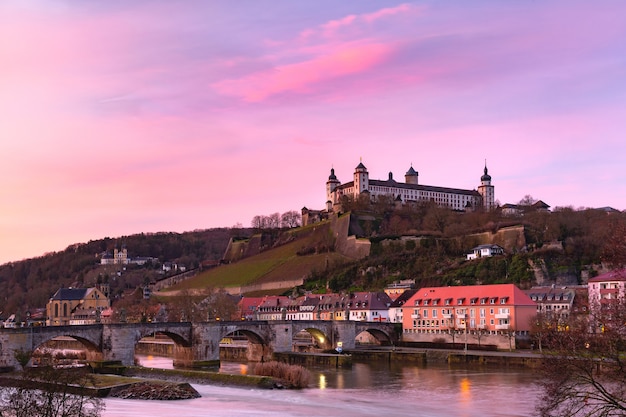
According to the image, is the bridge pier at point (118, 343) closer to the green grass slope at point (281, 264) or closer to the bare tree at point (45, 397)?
the bare tree at point (45, 397)

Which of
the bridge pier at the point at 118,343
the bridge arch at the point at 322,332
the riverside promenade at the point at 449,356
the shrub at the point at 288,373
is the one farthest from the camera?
the bridge arch at the point at 322,332

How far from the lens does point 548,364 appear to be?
1494cm

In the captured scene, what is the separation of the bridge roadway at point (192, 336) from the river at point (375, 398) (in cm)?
861

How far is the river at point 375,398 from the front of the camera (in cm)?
2725

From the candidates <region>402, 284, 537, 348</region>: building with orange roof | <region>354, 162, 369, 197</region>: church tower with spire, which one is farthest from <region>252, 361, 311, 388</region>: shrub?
<region>354, 162, 369, 197</region>: church tower with spire

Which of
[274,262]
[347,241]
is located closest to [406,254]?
[347,241]

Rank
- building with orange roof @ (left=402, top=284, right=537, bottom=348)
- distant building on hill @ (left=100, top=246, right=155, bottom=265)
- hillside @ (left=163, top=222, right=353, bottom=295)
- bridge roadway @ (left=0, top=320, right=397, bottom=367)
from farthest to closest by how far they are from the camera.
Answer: distant building on hill @ (left=100, top=246, right=155, bottom=265) < hillside @ (left=163, top=222, right=353, bottom=295) < building with orange roof @ (left=402, top=284, right=537, bottom=348) < bridge roadway @ (left=0, top=320, right=397, bottom=367)

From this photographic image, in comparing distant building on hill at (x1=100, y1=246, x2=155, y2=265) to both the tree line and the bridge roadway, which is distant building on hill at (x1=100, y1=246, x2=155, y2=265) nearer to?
the tree line

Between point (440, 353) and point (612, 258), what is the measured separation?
3481 cm

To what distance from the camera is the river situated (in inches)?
1073

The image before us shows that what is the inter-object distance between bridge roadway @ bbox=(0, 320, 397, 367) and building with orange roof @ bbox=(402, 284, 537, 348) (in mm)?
2433

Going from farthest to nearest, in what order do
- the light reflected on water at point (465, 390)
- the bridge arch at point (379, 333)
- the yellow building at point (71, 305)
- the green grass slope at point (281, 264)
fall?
the green grass slope at point (281, 264) → the yellow building at point (71, 305) → the bridge arch at point (379, 333) → the light reflected on water at point (465, 390)

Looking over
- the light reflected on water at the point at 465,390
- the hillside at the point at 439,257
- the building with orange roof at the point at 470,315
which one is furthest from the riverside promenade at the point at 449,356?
the hillside at the point at 439,257

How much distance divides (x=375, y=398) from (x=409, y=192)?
88.4 meters
